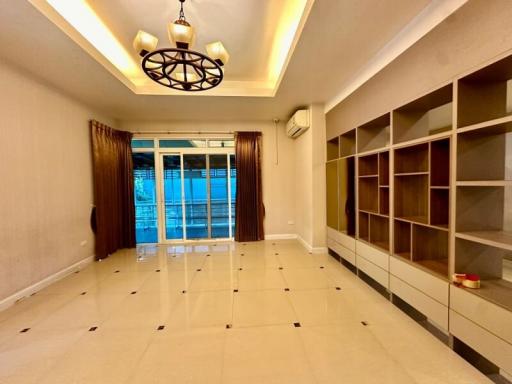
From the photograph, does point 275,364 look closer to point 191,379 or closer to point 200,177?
point 191,379

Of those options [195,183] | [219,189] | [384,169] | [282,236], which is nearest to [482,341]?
[384,169]

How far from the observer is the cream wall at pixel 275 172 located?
556 cm

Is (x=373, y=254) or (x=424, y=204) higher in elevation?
(x=424, y=204)

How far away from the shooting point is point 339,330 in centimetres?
216

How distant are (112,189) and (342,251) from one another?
15.8 feet

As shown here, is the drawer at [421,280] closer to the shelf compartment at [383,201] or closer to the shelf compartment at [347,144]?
the shelf compartment at [383,201]

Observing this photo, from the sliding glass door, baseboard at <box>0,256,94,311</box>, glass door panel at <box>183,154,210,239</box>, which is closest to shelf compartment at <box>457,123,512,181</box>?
the sliding glass door

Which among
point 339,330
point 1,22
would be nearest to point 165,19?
point 1,22

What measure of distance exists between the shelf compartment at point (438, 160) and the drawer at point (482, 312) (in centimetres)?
97

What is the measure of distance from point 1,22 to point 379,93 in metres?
4.07

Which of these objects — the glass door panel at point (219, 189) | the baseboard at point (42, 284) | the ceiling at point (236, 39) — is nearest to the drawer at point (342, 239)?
the ceiling at point (236, 39)

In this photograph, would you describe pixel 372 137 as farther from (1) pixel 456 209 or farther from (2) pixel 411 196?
(1) pixel 456 209

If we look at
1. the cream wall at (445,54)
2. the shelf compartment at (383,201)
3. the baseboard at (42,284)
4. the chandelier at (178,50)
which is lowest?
the baseboard at (42,284)

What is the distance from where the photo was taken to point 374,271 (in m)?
2.93
